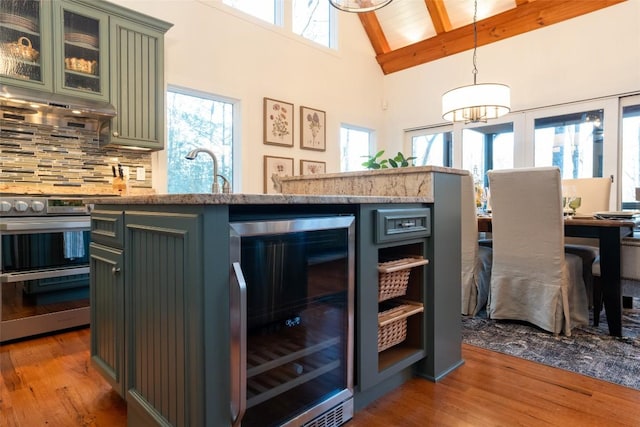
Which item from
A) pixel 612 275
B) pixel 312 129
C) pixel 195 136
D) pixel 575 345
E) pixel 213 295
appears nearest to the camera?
pixel 213 295

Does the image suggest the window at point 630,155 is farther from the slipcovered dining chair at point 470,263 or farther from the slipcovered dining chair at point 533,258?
the slipcovered dining chair at point 470,263

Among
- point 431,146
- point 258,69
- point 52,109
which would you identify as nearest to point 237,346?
point 52,109

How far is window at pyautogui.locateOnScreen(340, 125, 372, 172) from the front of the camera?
17.4 feet

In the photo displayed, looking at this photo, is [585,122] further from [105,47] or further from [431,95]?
[105,47]

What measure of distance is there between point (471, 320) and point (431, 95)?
3.50 m

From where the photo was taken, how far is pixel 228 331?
106 centimetres

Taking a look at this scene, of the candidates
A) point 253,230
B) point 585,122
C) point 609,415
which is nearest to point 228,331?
point 253,230

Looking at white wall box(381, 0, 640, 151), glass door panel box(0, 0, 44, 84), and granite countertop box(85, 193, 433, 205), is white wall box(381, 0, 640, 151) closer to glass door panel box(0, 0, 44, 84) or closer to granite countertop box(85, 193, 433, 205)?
granite countertop box(85, 193, 433, 205)

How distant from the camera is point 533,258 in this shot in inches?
101

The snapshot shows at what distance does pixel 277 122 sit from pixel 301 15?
1.54 meters

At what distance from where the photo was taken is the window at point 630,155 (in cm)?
387

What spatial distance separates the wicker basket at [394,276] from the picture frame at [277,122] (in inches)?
113

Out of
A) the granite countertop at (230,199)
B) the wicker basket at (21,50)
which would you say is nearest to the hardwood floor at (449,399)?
the granite countertop at (230,199)

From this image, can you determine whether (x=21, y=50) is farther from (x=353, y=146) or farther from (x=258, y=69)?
(x=353, y=146)
